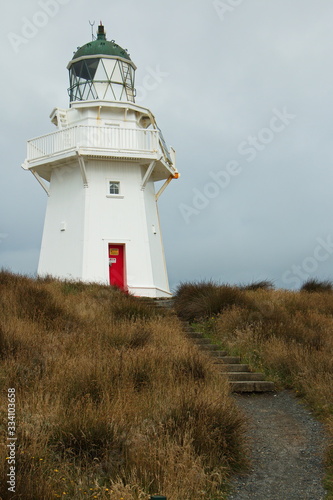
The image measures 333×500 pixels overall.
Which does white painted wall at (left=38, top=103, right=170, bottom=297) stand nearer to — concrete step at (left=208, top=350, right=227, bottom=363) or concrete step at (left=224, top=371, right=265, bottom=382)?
concrete step at (left=208, top=350, right=227, bottom=363)

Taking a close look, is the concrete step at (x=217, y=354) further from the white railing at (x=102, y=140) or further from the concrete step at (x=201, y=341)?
the white railing at (x=102, y=140)

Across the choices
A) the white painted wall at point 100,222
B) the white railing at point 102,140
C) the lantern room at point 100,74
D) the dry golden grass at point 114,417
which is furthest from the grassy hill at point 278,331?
the lantern room at point 100,74

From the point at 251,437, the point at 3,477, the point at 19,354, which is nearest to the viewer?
the point at 3,477

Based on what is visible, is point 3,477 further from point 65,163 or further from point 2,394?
point 65,163

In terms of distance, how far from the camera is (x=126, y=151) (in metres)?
21.2

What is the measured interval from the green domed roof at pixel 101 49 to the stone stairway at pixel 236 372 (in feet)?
49.4

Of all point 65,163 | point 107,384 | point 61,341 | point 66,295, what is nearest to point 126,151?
point 65,163

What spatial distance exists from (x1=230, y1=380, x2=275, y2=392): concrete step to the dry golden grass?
804 millimetres

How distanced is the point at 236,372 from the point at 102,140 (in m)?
13.2

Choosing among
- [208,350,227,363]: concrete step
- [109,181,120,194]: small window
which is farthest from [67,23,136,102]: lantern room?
[208,350,227,363]: concrete step

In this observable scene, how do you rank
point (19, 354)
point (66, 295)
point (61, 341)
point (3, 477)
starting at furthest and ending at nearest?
point (66, 295) → point (61, 341) → point (19, 354) → point (3, 477)

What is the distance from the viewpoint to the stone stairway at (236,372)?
965 cm

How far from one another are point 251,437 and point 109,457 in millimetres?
2274

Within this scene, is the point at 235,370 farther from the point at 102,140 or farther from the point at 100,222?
the point at 102,140
